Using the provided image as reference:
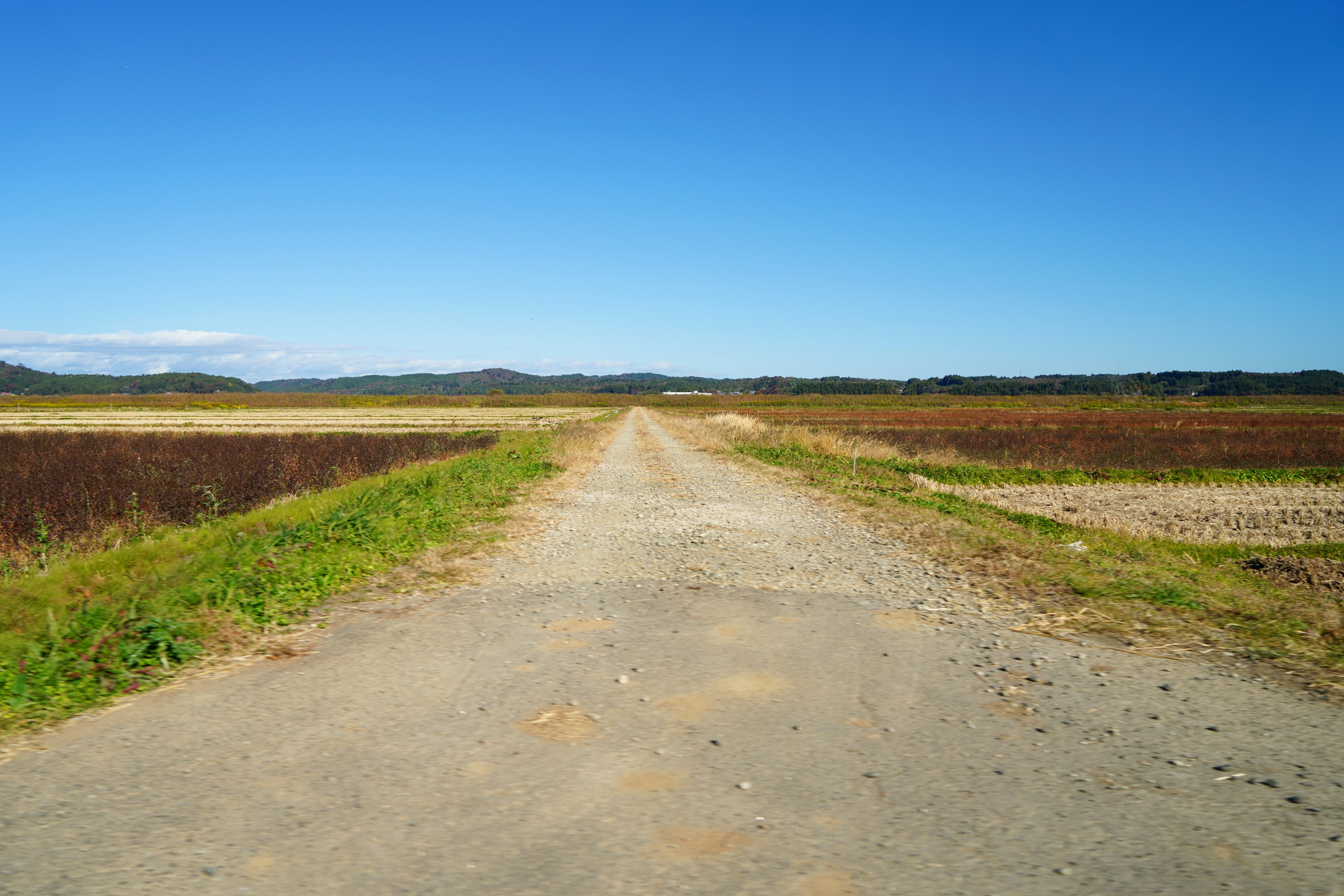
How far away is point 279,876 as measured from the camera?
9.57ft

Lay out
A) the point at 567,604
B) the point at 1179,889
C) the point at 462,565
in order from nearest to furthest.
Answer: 1. the point at 1179,889
2. the point at 567,604
3. the point at 462,565

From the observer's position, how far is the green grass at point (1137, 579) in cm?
602

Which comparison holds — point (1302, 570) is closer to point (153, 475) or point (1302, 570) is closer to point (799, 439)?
point (799, 439)

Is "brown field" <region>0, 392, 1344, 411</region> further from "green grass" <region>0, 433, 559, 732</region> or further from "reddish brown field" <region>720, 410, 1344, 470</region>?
"green grass" <region>0, 433, 559, 732</region>

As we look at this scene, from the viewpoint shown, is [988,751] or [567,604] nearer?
[988,751]

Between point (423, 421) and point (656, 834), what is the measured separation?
6605 centimetres

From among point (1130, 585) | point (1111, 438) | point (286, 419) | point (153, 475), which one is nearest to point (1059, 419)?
point (1111, 438)

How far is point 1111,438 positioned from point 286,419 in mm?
65649

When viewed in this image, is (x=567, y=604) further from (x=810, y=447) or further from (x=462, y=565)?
(x=810, y=447)

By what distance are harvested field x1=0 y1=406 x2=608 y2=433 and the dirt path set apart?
139 feet

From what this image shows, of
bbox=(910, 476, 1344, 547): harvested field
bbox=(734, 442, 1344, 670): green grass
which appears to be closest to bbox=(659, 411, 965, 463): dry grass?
bbox=(910, 476, 1344, 547): harvested field

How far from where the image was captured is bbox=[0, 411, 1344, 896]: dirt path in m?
2.98

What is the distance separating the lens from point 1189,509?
66.0ft

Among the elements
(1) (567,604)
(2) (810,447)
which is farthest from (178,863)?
(2) (810,447)
